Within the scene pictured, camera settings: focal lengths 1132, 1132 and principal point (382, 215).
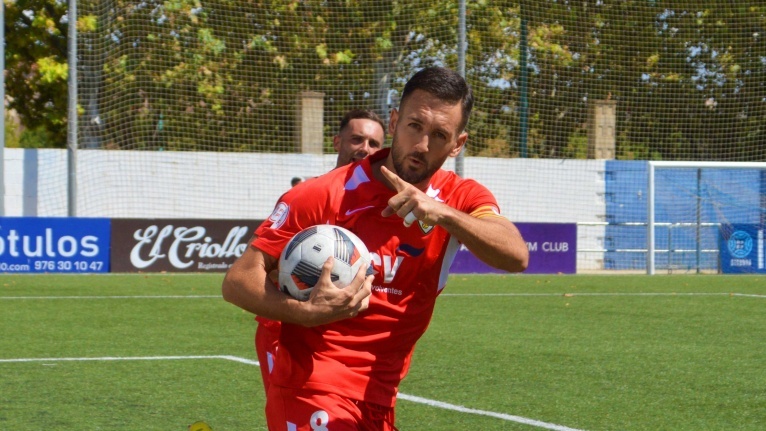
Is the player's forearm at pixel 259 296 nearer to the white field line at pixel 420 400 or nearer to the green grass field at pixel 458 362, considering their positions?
the green grass field at pixel 458 362

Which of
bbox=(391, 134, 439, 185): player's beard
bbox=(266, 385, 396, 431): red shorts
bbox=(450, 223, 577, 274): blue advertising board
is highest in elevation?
bbox=(391, 134, 439, 185): player's beard

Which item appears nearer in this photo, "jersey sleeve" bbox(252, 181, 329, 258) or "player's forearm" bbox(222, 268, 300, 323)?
"player's forearm" bbox(222, 268, 300, 323)

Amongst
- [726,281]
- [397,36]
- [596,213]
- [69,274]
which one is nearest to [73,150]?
[69,274]

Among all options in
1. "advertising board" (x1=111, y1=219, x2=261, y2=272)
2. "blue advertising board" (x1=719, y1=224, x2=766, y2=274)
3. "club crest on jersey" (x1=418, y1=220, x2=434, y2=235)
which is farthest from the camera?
"blue advertising board" (x1=719, y1=224, x2=766, y2=274)

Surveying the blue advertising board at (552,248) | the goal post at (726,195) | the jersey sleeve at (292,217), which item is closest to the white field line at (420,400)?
the jersey sleeve at (292,217)

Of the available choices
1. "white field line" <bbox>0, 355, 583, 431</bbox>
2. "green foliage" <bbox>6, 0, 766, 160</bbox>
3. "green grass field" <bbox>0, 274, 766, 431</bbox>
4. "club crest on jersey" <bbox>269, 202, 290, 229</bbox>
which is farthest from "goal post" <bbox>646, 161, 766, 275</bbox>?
"club crest on jersey" <bbox>269, 202, 290, 229</bbox>

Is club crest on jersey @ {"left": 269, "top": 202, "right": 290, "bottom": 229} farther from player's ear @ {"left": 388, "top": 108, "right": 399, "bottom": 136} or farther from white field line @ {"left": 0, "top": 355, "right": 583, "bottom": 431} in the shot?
white field line @ {"left": 0, "top": 355, "right": 583, "bottom": 431}

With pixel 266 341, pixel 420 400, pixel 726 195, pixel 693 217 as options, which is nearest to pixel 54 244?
pixel 420 400

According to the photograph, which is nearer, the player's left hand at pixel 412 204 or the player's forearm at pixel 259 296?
the player's left hand at pixel 412 204

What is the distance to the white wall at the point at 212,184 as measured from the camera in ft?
77.0

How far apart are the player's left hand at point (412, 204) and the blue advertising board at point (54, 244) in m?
16.2

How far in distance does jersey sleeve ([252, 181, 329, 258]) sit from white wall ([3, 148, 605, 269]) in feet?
67.5

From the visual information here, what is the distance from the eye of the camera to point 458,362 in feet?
30.8

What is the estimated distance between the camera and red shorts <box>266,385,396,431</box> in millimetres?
3660
